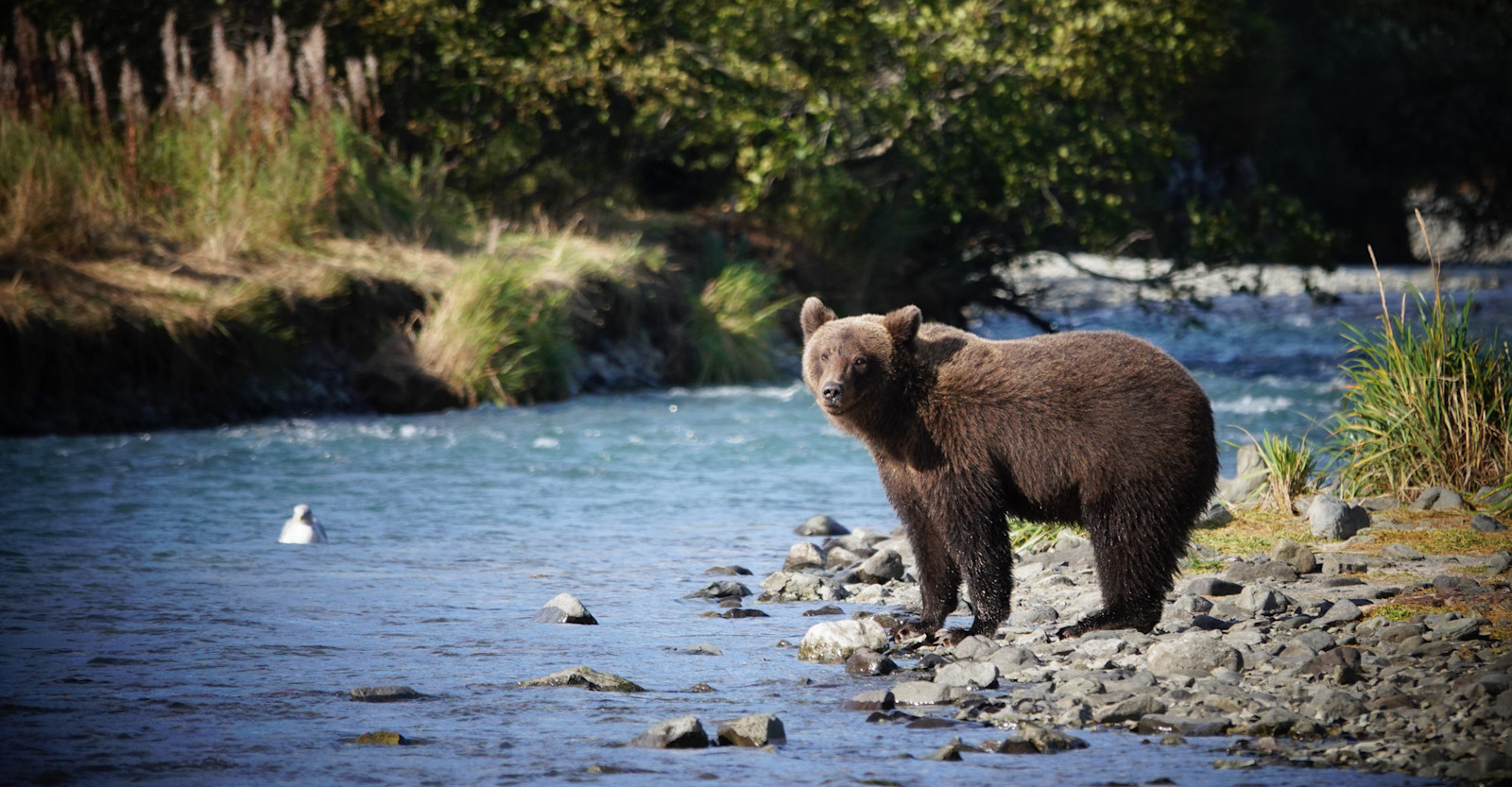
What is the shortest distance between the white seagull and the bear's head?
11.9ft

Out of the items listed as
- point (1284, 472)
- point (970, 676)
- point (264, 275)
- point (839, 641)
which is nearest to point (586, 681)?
point (839, 641)

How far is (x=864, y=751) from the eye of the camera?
422cm

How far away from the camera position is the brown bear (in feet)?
17.6

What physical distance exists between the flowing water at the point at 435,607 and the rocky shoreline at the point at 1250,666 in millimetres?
137

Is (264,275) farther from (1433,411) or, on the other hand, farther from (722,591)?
(1433,411)

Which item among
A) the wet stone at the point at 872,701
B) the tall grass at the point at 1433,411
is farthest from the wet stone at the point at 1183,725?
the tall grass at the point at 1433,411

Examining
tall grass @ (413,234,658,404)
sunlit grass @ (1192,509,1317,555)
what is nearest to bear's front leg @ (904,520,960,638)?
sunlit grass @ (1192,509,1317,555)

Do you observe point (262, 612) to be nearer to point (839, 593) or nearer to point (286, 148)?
point (839, 593)

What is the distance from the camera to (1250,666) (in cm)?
492

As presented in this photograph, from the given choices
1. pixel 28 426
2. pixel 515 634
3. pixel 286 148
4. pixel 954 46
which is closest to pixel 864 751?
pixel 515 634

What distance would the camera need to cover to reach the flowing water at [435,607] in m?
4.16

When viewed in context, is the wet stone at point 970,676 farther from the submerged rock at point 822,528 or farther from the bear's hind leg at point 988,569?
the submerged rock at point 822,528

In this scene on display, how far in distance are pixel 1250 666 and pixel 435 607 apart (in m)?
3.46

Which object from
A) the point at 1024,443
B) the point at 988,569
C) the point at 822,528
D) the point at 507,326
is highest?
the point at 1024,443
